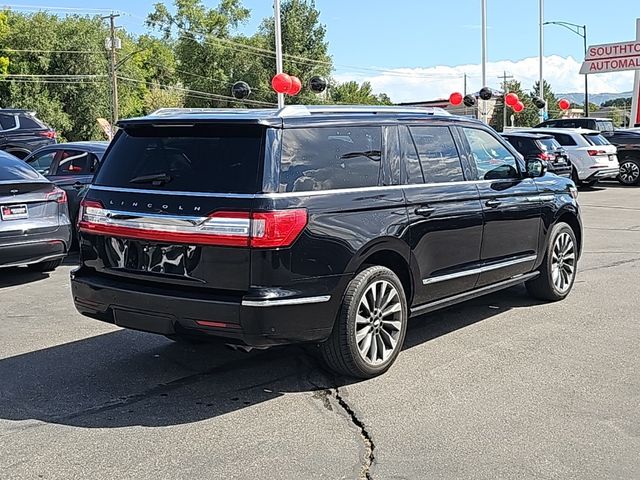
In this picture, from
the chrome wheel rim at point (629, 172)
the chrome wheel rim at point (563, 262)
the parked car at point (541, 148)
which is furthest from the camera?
the chrome wheel rim at point (629, 172)

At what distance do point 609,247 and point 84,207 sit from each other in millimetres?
8228

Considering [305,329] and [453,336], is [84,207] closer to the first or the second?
[305,329]

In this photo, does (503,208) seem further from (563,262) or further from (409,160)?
(563,262)

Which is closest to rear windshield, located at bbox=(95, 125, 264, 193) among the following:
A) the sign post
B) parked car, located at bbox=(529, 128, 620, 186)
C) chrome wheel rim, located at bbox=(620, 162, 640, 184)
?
parked car, located at bbox=(529, 128, 620, 186)

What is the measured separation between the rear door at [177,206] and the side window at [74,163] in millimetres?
5760

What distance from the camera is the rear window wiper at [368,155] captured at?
5320mm

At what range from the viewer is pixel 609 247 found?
1123cm

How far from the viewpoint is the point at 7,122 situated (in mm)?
19688

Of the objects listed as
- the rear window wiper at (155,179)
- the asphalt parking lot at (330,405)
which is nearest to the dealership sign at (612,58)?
the asphalt parking lot at (330,405)

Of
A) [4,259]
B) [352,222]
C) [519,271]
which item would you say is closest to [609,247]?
[519,271]

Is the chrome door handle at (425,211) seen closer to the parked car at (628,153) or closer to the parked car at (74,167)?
the parked car at (74,167)

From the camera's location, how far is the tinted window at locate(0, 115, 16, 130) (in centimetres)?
1959

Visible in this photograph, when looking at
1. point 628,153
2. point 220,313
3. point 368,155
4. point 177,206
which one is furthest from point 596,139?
point 220,313

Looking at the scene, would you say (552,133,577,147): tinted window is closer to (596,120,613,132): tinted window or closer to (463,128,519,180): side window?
(596,120,613,132): tinted window
